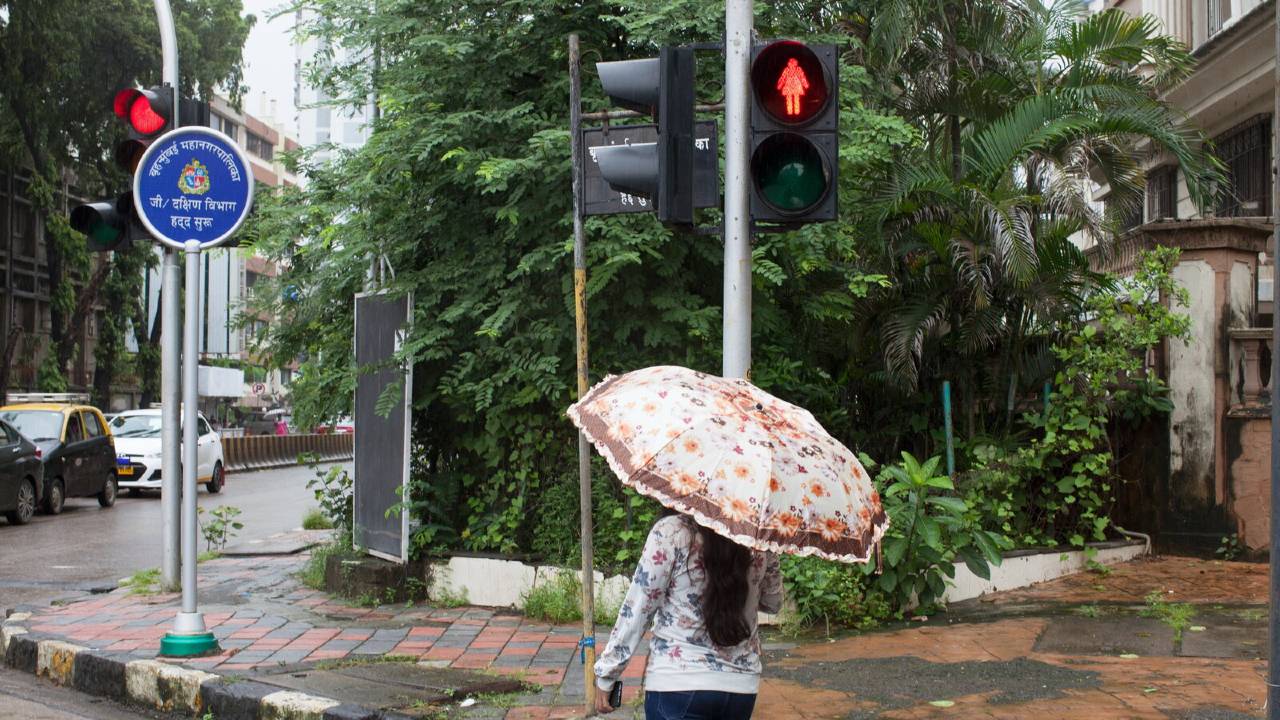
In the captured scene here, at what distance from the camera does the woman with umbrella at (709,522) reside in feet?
11.7

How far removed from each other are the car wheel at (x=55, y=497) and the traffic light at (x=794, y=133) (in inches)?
636

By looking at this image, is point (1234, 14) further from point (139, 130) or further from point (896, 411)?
point (139, 130)

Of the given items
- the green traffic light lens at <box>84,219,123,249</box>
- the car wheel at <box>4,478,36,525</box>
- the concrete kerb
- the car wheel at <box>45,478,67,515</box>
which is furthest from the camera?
the car wheel at <box>45,478,67,515</box>

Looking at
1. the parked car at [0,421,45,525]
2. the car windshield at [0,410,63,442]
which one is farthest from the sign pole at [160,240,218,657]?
the car windshield at [0,410,63,442]

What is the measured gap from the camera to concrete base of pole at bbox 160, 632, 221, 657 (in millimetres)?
7199

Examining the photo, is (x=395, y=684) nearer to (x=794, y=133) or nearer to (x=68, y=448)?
(x=794, y=133)

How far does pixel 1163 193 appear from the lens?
68.6 ft

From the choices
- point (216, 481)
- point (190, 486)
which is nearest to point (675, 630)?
point (190, 486)

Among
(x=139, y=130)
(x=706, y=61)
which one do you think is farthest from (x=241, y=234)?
(x=706, y=61)

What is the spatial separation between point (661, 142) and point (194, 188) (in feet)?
12.5

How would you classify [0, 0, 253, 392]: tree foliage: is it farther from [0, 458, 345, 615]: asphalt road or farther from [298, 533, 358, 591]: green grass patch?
[298, 533, 358, 591]: green grass patch

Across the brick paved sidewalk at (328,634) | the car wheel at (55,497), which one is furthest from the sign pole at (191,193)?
the car wheel at (55,497)

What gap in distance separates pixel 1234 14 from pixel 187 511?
1557 cm

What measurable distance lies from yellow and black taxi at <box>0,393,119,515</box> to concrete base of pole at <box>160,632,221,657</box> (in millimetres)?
11891
